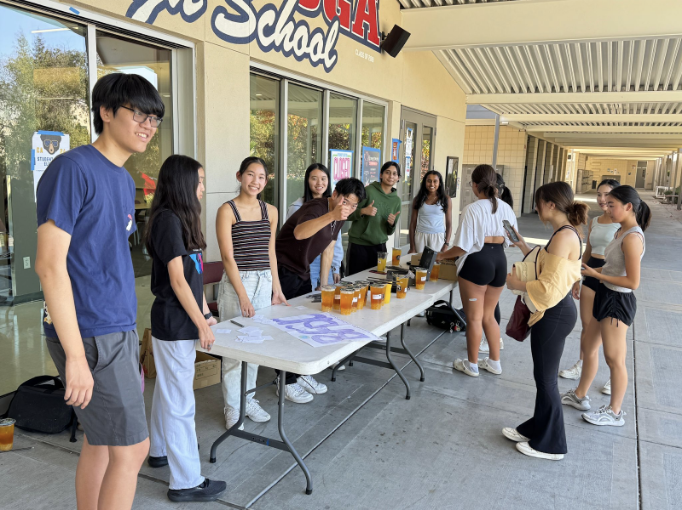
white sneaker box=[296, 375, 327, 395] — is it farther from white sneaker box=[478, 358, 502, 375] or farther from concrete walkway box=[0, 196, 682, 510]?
white sneaker box=[478, 358, 502, 375]

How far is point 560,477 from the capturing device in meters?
2.81

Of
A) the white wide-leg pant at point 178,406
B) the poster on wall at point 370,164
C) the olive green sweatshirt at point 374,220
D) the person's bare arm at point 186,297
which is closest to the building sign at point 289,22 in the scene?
the poster on wall at point 370,164

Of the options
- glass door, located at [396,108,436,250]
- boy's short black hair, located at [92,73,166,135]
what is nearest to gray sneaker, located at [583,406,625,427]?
boy's short black hair, located at [92,73,166,135]

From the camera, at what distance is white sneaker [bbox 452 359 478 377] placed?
13.7 feet

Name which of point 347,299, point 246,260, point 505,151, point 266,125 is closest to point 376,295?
point 347,299

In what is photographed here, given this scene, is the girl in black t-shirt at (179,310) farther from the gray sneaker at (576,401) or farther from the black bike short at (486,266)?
the gray sneaker at (576,401)

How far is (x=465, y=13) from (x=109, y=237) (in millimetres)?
6591

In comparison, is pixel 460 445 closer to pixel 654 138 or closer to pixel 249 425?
pixel 249 425

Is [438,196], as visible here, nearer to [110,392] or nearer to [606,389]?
[606,389]

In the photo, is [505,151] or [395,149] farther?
[505,151]

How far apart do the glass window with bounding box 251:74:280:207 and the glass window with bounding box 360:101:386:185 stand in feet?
6.87

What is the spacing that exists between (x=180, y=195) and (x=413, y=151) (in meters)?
7.22

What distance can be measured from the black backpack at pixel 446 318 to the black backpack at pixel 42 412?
11.5 ft

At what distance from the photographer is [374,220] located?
4680mm
